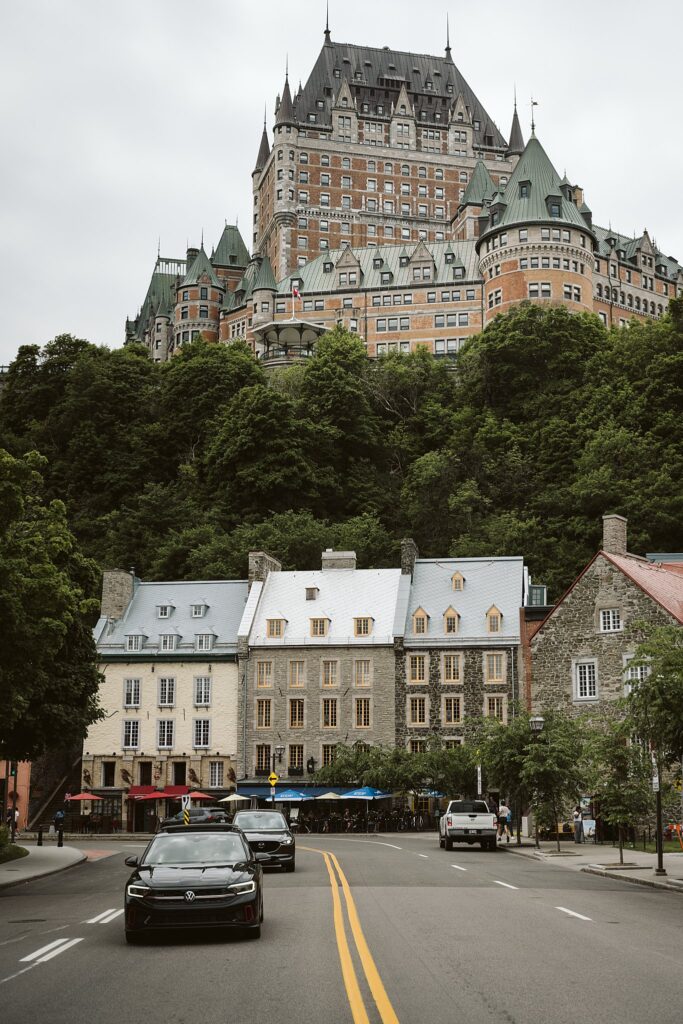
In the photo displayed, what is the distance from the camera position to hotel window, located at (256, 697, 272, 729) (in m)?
63.7

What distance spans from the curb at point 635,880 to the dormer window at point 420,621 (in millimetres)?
32565

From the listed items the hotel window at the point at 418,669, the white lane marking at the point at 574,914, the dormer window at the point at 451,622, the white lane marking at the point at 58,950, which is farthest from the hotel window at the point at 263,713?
the white lane marking at the point at 58,950

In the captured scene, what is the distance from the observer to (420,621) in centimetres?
6394

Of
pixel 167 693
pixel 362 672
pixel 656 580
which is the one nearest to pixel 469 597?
pixel 362 672

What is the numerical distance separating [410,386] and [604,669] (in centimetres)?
5869

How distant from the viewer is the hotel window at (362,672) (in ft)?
208

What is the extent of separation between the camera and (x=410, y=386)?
10844cm

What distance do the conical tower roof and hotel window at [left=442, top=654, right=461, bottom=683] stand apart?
121169mm

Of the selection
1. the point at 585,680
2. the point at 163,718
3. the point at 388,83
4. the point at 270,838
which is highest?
the point at 388,83

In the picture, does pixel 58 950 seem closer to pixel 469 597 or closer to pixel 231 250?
pixel 469 597

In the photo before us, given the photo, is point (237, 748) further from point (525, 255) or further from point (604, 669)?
point (525, 255)

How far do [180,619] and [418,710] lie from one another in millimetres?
14157

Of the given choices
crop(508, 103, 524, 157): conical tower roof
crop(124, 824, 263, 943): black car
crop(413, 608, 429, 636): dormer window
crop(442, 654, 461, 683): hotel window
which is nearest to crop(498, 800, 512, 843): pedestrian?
crop(442, 654, 461, 683): hotel window

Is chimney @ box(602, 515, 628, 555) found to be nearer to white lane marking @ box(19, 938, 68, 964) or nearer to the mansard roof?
white lane marking @ box(19, 938, 68, 964)
